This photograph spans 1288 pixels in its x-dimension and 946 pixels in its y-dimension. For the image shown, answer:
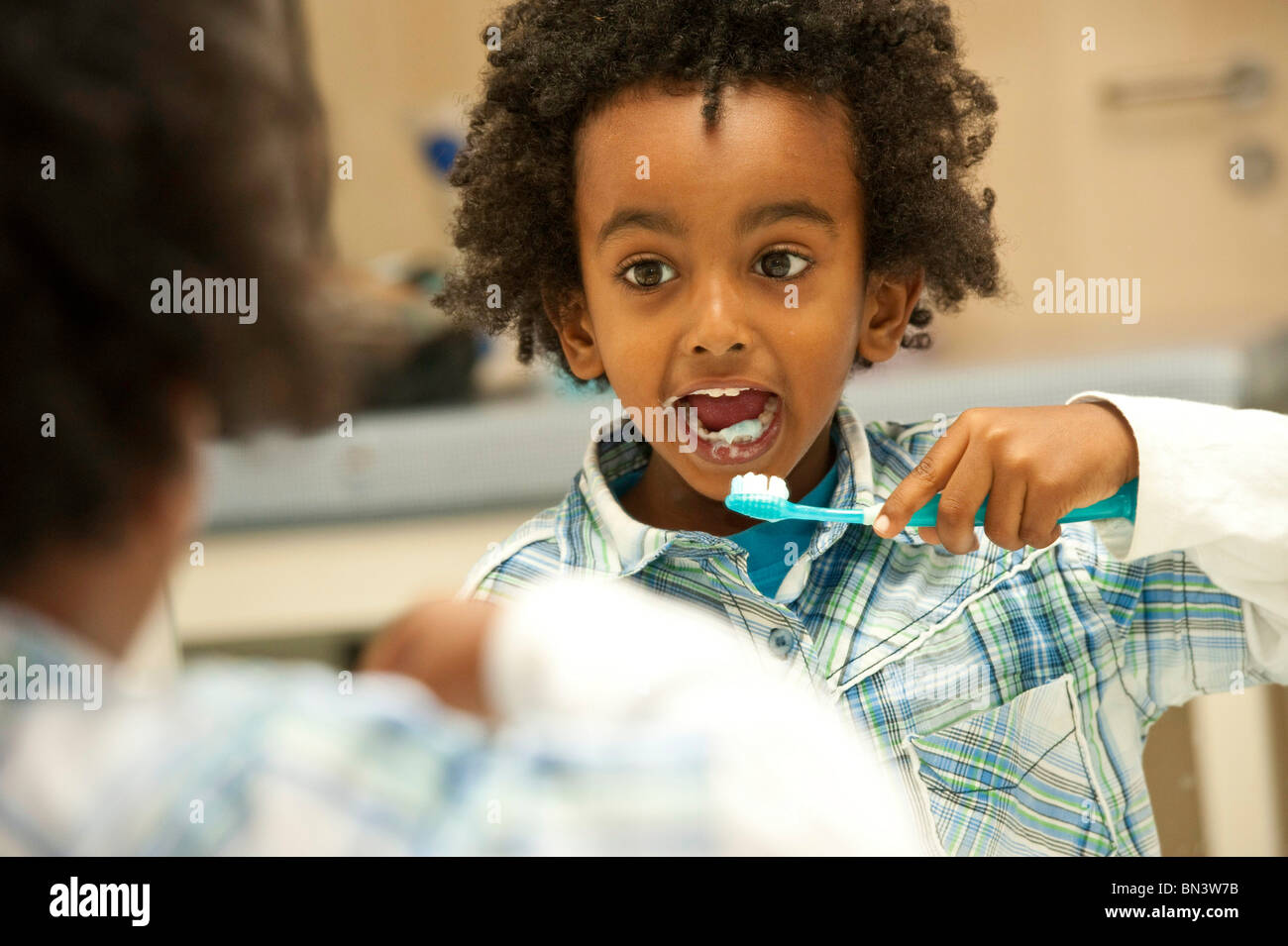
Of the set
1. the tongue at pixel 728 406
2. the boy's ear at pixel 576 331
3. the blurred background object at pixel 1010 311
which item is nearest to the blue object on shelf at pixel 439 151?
the blurred background object at pixel 1010 311

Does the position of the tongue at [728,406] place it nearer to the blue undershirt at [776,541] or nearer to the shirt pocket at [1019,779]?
the blue undershirt at [776,541]

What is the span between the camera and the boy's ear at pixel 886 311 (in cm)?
56

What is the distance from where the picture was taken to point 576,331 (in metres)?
0.58

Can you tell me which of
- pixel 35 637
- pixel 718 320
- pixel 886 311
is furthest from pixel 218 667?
pixel 886 311

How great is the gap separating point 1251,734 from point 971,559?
206mm

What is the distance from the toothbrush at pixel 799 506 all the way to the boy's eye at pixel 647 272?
0.09 metres

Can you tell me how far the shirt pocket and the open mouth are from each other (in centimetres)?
15

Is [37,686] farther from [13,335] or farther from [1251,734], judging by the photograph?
[1251,734]

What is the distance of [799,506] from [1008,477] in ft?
0.30

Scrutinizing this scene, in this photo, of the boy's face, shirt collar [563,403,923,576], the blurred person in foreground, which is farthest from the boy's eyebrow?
the blurred person in foreground

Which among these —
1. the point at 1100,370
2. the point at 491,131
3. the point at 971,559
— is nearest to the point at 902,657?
the point at 971,559

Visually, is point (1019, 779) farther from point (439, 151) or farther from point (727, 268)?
point (439, 151)

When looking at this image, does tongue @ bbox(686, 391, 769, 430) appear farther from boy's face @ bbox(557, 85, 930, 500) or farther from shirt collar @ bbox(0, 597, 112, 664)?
shirt collar @ bbox(0, 597, 112, 664)

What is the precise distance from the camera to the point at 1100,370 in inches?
23.4
